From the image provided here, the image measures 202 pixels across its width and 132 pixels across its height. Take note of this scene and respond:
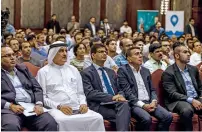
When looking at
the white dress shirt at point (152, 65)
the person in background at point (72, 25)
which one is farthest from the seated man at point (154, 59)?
the person in background at point (72, 25)

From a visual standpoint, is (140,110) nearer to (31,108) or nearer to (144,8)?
(31,108)

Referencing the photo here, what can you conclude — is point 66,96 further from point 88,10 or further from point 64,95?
point 88,10

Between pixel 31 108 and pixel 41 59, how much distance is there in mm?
2607

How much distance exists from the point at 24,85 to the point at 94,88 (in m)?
0.77

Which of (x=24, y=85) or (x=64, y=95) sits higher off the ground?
(x=24, y=85)

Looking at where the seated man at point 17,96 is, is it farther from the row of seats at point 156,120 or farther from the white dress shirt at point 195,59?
the white dress shirt at point 195,59

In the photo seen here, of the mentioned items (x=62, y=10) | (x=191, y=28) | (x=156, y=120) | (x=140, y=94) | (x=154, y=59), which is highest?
(x=62, y=10)

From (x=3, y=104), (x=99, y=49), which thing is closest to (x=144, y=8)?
(x=99, y=49)

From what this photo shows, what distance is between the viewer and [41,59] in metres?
6.77

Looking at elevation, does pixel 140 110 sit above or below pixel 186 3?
below

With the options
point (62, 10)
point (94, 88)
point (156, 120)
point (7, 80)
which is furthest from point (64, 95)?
point (62, 10)

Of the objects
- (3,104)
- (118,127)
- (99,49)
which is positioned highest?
(99,49)

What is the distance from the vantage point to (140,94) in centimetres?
486

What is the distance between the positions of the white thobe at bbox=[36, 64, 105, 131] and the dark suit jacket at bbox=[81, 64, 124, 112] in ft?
0.26
